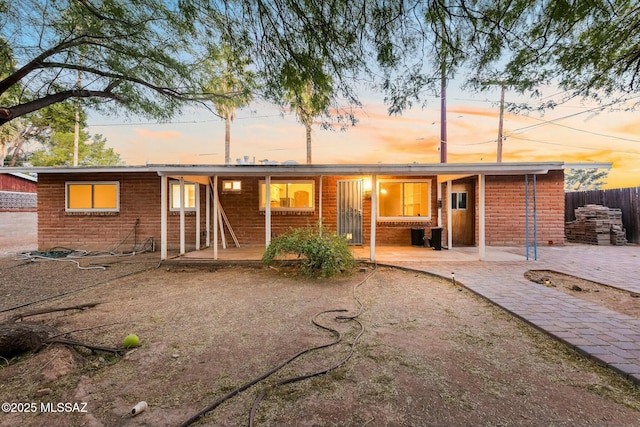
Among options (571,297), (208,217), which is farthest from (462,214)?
(208,217)

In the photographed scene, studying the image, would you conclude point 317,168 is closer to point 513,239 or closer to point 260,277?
point 260,277

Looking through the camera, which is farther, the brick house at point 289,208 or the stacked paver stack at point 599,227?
the stacked paver stack at point 599,227

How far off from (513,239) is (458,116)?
291 inches

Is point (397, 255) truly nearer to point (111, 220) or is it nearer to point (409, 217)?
point (409, 217)

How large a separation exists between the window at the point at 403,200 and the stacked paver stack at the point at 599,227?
6.44m

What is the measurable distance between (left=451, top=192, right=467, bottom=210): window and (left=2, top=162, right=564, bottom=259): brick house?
35 mm

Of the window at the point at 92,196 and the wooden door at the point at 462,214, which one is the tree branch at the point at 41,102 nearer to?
the window at the point at 92,196

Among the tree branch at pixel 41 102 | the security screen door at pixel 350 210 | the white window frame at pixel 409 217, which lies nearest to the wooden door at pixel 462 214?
the white window frame at pixel 409 217

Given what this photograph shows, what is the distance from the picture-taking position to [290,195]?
388 inches

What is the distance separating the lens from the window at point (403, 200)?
972cm

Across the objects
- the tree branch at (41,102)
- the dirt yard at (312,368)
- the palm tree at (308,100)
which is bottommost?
the dirt yard at (312,368)

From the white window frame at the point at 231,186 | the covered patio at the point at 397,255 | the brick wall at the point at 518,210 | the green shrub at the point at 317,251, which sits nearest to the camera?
the green shrub at the point at 317,251

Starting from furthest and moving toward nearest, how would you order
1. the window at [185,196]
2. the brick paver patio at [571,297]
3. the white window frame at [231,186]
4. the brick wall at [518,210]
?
the window at [185,196]
the white window frame at [231,186]
the brick wall at [518,210]
the brick paver patio at [571,297]

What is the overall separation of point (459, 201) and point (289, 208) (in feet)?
19.7
